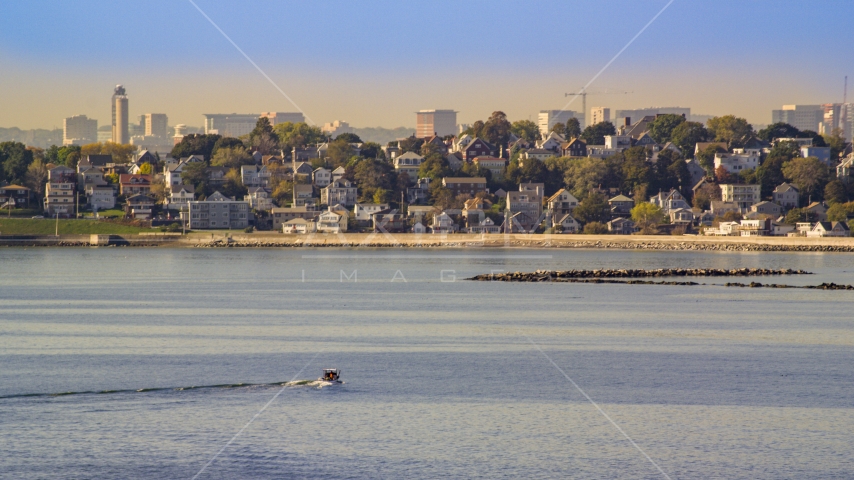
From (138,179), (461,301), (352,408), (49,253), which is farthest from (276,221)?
(352,408)

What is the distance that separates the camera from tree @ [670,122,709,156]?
110000 millimetres

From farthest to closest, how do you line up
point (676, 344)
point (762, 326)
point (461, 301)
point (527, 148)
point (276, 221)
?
point (527, 148), point (276, 221), point (461, 301), point (762, 326), point (676, 344)

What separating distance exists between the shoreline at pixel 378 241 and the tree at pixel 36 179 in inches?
541

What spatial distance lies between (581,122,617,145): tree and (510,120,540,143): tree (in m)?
12.2

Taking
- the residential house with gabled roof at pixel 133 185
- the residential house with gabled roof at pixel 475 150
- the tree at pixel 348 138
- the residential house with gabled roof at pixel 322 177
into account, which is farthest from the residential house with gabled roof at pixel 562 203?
the residential house with gabled roof at pixel 133 185

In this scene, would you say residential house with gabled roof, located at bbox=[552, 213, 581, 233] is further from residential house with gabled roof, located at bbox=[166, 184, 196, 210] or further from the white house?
residential house with gabled roof, located at bbox=[166, 184, 196, 210]

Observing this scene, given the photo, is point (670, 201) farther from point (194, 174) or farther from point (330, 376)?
point (330, 376)

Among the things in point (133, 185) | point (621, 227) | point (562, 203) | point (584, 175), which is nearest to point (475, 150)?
point (584, 175)

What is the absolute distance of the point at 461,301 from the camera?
3119 cm

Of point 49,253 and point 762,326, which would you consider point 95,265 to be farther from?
point 762,326

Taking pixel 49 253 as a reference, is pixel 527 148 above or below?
above

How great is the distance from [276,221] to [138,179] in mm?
15792

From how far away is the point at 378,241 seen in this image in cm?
7481

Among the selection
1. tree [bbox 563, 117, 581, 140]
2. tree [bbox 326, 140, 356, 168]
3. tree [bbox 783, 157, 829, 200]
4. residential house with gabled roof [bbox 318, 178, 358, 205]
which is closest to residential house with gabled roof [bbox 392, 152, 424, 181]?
tree [bbox 326, 140, 356, 168]
